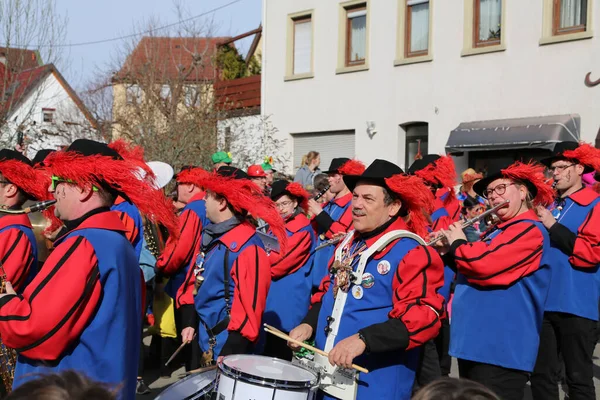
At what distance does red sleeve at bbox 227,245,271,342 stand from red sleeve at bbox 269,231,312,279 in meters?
2.20

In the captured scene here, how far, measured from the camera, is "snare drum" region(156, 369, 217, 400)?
4047 millimetres

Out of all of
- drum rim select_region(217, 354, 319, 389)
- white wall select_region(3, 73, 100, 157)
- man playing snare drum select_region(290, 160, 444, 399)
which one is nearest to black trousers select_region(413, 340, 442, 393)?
man playing snare drum select_region(290, 160, 444, 399)

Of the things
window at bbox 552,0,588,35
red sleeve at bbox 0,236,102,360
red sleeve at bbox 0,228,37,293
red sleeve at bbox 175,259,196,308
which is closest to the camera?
red sleeve at bbox 0,236,102,360

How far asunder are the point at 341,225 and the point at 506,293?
3520 mm

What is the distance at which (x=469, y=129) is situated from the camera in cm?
1659

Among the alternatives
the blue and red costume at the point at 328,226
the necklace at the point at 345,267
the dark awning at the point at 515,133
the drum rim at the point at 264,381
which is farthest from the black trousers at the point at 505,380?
the dark awning at the point at 515,133

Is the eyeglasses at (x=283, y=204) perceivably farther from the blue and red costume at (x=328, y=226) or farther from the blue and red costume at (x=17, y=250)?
the blue and red costume at (x=17, y=250)

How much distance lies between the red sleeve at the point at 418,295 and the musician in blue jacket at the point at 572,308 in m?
2.13

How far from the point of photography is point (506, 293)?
4.94 meters

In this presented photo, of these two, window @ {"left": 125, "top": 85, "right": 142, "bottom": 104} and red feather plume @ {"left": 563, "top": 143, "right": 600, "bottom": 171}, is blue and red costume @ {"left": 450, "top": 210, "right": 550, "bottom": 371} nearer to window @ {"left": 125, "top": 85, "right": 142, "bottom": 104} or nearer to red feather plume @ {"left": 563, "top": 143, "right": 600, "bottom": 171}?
red feather plume @ {"left": 563, "top": 143, "right": 600, "bottom": 171}

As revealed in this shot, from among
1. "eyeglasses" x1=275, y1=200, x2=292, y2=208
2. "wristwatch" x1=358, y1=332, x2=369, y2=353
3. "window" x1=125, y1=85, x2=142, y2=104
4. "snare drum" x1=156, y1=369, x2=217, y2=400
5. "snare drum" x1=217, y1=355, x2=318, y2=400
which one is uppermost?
"window" x1=125, y1=85, x2=142, y2=104

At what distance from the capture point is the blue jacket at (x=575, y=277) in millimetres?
6164

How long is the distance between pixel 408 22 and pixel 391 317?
1536 centimetres

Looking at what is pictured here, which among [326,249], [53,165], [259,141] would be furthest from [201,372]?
[259,141]
